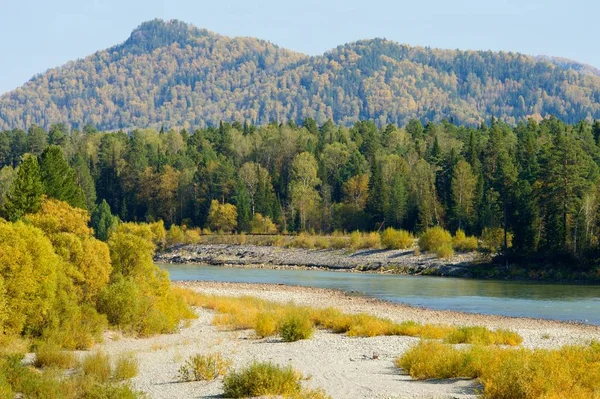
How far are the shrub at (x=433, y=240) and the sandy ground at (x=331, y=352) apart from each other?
1467 inches

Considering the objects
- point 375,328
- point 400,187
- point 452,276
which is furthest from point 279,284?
point 400,187

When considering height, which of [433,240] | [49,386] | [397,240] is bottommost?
[49,386]

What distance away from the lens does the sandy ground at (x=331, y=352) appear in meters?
20.0

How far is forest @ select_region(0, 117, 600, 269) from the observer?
228 ft

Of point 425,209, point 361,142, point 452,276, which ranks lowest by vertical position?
point 452,276

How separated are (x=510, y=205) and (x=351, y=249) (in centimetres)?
2084

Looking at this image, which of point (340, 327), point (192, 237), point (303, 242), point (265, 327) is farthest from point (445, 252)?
point (265, 327)

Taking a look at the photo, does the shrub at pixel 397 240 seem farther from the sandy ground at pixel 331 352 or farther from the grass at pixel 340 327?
the grass at pixel 340 327

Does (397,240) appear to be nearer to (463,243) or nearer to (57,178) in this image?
(463,243)

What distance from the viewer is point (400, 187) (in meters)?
96.4

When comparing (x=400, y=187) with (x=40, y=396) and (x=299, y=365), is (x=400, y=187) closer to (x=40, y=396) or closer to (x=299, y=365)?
(x=299, y=365)

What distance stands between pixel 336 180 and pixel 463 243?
37918mm

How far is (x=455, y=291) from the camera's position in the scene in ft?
185

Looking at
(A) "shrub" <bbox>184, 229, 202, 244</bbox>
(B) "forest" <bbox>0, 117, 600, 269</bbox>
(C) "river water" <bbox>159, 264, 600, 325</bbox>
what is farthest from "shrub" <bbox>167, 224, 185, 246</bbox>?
(C) "river water" <bbox>159, 264, 600, 325</bbox>
